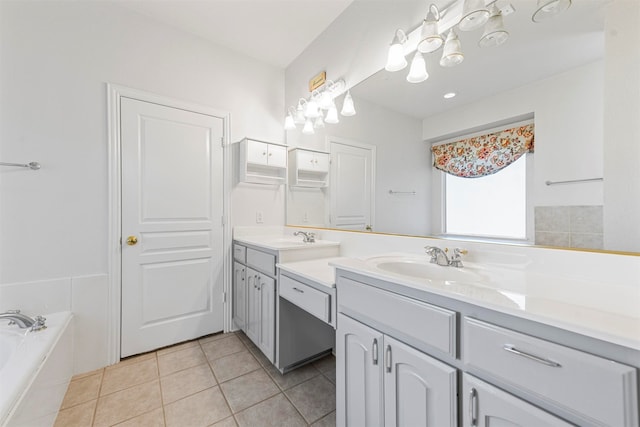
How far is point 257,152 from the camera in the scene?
90.6 inches

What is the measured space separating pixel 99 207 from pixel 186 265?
2.42 feet

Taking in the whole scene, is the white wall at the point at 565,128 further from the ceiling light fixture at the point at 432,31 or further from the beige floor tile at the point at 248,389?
the beige floor tile at the point at 248,389

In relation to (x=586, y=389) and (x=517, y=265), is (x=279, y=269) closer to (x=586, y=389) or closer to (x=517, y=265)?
(x=517, y=265)

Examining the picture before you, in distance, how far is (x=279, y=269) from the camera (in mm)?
1598

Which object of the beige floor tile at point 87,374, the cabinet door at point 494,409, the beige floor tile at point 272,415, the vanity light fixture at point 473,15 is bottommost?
the beige floor tile at point 87,374

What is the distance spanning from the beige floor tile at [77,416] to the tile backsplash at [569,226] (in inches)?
91.3

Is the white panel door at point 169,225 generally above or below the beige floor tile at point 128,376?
above

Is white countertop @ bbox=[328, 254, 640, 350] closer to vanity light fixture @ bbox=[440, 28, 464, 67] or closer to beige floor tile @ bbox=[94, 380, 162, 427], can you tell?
vanity light fixture @ bbox=[440, 28, 464, 67]

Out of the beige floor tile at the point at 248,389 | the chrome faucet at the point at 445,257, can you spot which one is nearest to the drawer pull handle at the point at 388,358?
the chrome faucet at the point at 445,257

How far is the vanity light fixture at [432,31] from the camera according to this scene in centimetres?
122

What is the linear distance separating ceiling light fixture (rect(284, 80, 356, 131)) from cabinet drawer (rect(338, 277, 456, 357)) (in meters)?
1.31

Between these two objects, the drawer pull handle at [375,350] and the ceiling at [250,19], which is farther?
the ceiling at [250,19]

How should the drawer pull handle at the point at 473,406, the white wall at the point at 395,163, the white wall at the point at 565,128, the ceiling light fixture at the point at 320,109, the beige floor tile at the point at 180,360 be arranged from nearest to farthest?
the drawer pull handle at the point at 473,406, the white wall at the point at 565,128, the white wall at the point at 395,163, the beige floor tile at the point at 180,360, the ceiling light fixture at the point at 320,109

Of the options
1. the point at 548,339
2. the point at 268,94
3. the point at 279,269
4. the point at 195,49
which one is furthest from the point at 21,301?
the point at 548,339
